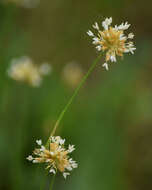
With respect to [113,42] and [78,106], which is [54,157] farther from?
[78,106]

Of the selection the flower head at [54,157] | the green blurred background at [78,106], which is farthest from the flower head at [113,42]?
the green blurred background at [78,106]

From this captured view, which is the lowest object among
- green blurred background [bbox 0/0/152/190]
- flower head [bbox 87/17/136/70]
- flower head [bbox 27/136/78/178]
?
flower head [bbox 27/136/78/178]

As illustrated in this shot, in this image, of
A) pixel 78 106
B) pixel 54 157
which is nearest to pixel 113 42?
pixel 54 157

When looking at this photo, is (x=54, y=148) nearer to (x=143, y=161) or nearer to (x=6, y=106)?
(x=6, y=106)

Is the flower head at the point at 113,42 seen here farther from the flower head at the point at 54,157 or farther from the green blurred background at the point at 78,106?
the green blurred background at the point at 78,106

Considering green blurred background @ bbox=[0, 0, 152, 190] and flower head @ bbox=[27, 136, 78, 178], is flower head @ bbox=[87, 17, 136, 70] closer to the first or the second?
flower head @ bbox=[27, 136, 78, 178]

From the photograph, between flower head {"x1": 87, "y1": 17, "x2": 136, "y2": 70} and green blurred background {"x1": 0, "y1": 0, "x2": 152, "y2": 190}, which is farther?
green blurred background {"x1": 0, "y1": 0, "x2": 152, "y2": 190}

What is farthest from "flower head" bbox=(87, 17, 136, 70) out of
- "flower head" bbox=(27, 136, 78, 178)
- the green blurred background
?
the green blurred background

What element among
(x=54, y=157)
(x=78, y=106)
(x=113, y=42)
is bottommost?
(x=54, y=157)

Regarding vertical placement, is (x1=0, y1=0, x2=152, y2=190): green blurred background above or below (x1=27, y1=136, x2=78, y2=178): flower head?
above
